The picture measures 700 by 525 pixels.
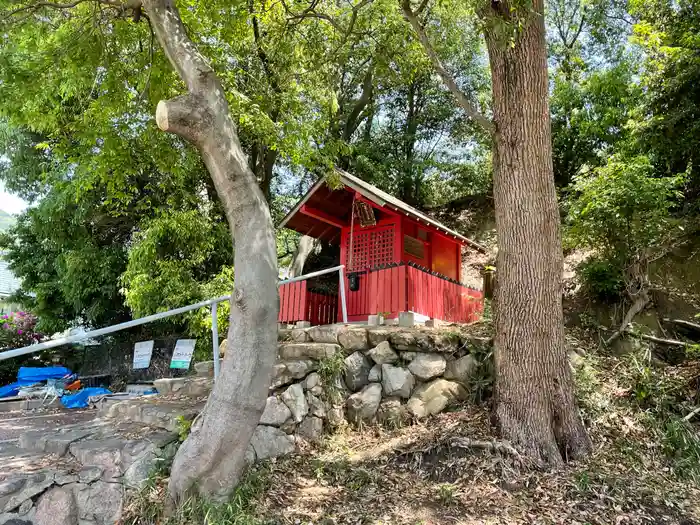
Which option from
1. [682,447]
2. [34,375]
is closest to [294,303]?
[34,375]

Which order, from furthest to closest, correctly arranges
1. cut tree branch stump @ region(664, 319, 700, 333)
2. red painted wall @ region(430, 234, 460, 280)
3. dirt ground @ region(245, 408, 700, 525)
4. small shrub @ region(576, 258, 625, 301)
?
red painted wall @ region(430, 234, 460, 280), small shrub @ region(576, 258, 625, 301), cut tree branch stump @ region(664, 319, 700, 333), dirt ground @ region(245, 408, 700, 525)

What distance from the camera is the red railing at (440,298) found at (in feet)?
27.4

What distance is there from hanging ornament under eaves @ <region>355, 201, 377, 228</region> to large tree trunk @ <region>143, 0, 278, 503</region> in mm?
5466

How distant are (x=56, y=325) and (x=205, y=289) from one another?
221 inches

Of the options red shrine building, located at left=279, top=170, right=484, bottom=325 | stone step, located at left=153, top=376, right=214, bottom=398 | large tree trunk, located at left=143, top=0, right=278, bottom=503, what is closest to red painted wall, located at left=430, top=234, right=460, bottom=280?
red shrine building, located at left=279, top=170, right=484, bottom=325

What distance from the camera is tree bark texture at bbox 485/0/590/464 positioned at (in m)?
4.90

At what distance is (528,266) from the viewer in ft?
16.9

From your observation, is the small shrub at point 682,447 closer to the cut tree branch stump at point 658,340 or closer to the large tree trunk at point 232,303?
the cut tree branch stump at point 658,340

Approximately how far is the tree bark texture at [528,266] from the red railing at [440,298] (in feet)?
9.71

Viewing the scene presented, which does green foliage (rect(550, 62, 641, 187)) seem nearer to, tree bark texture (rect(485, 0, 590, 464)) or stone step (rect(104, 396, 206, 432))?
tree bark texture (rect(485, 0, 590, 464))

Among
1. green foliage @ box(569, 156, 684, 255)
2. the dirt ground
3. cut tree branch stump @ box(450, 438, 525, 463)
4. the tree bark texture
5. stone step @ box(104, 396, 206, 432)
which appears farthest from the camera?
green foliage @ box(569, 156, 684, 255)

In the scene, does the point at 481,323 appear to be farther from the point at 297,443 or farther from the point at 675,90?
the point at 675,90

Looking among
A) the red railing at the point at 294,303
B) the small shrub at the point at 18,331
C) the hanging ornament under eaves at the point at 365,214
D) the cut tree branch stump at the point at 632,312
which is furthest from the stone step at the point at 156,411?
the small shrub at the point at 18,331

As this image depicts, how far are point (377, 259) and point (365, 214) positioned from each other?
3.14 feet
